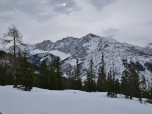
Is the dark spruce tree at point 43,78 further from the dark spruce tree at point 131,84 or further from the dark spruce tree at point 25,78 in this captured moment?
the dark spruce tree at point 131,84

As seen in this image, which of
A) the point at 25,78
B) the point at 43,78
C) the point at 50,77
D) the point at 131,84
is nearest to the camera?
the point at 25,78

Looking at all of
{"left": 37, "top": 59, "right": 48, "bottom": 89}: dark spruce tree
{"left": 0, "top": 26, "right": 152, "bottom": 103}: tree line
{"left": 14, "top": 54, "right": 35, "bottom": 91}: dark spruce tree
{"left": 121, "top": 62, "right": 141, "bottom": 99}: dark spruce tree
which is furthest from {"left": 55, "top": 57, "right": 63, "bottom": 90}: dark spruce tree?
{"left": 121, "top": 62, "right": 141, "bottom": 99}: dark spruce tree

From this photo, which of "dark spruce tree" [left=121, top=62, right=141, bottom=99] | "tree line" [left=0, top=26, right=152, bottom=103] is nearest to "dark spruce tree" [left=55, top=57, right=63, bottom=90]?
"tree line" [left=0, top=26, right=152, bottom=103]

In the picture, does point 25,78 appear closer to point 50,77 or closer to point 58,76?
point 50,77

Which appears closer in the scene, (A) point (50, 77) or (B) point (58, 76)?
(A) point (50, 77)

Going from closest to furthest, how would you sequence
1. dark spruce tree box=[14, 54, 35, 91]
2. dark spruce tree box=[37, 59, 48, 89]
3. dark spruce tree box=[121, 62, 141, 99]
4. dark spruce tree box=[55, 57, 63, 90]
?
dark spruce tree box=[14, 54, 35, 91], dark spruce tree box=[121, 62, 141, 99], dark spruce tree box=[55, 57, 63, 90], dark spruce tree box=[37, 59, 48, 89]

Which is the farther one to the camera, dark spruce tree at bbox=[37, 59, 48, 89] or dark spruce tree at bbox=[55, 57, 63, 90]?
dark spruce tree at bbox=[37, 59, 48, 89]

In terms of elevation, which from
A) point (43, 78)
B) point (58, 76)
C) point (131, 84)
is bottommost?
point (43, 78)

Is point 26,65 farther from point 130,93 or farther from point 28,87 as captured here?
point 130,93

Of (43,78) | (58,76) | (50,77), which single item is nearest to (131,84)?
(58,76)

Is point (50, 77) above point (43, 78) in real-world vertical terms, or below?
above

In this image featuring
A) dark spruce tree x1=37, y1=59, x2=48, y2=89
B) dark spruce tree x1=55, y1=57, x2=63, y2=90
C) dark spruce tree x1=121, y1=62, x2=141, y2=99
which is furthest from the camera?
dark spruce tree x1=37, y1=59, x2=48, y2=89

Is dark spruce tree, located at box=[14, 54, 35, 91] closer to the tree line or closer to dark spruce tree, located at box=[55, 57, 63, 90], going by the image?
the tree line

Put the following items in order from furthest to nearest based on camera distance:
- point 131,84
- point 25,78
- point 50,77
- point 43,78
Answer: point 43,78
point 50,77
point 131,84
point 25,78
